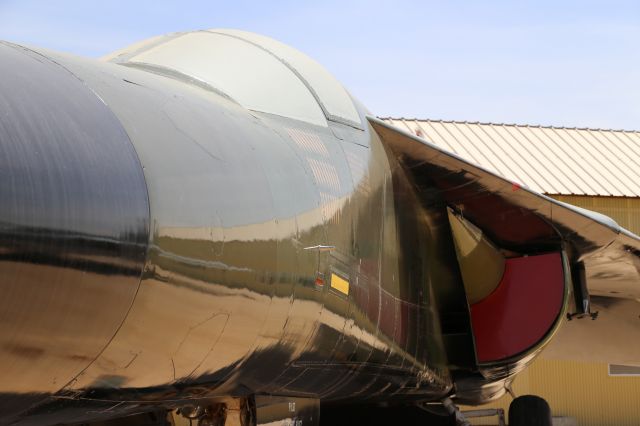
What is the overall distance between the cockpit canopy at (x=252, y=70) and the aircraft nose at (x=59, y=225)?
5.39ft

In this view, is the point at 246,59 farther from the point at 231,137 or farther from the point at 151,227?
the point at 151,227

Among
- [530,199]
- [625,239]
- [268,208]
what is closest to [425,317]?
[530,199]

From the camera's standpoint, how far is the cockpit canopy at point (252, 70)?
4715mm

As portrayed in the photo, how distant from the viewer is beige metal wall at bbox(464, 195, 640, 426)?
1997 cm

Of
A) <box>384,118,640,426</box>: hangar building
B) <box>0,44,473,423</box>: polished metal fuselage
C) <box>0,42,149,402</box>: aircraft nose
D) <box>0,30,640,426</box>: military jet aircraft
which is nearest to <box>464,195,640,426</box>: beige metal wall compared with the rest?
<box>384,118,640,426</box>: hangar building

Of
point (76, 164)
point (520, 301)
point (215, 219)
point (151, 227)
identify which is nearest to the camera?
point (76, 164)

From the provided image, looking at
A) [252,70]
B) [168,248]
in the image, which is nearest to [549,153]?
[252,70]

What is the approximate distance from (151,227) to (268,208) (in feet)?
2.63

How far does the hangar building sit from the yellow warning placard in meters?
15.3

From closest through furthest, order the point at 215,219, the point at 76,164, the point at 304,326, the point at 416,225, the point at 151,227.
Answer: the point at 76,164
the point at 151,227
the point at 215,219
the point at 304,326
the point at 416,225

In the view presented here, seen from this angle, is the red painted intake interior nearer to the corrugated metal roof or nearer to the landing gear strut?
the landing gear strut

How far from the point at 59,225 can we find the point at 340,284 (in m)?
2.05

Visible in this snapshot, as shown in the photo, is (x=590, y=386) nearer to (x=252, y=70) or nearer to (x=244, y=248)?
(x=252, y=70)

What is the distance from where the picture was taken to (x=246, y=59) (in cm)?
504
